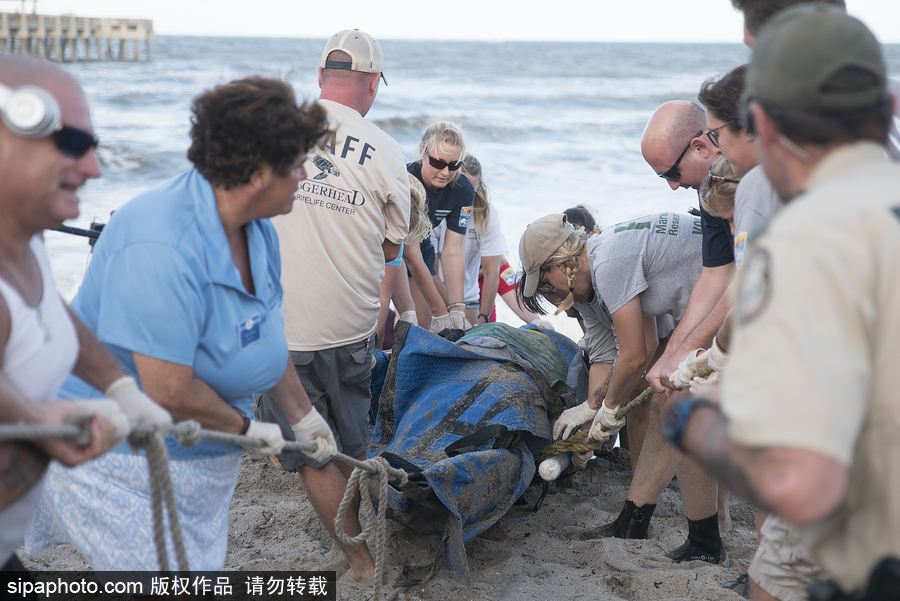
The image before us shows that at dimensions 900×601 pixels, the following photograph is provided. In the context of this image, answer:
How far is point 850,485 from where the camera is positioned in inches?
40.8

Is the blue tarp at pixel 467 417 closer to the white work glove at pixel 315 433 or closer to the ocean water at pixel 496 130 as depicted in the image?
the white work glove at pixel 315 433

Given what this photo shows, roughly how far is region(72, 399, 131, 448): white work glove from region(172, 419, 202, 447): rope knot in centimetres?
19

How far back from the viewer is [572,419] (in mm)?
3408

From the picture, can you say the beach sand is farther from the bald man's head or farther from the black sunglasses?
the black sunglasses

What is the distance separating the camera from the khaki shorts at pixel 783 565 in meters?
1.69

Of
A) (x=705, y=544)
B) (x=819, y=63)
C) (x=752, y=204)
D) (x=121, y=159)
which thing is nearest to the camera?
(x=819, y=63)

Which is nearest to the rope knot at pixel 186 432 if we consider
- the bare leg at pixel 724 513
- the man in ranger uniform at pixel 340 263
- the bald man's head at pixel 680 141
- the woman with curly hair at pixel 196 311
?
the woman with curly hair at pixel 196 311

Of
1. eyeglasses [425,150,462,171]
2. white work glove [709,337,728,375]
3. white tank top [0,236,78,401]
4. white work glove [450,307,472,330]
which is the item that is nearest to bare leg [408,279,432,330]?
white work glove [450,307,472,330]

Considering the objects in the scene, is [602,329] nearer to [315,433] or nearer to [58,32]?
[315,433]

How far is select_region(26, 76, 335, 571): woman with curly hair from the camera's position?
1.64 metres

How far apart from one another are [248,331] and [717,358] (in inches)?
59.9

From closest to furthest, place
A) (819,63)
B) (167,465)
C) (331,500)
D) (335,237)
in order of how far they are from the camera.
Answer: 1. (819,63)
2. (167,465)
3. (331,500)
4. (335,237)

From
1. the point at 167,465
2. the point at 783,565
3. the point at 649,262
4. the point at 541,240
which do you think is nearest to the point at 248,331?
the point at 167,465

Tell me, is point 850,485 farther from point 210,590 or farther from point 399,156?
point 399,156
